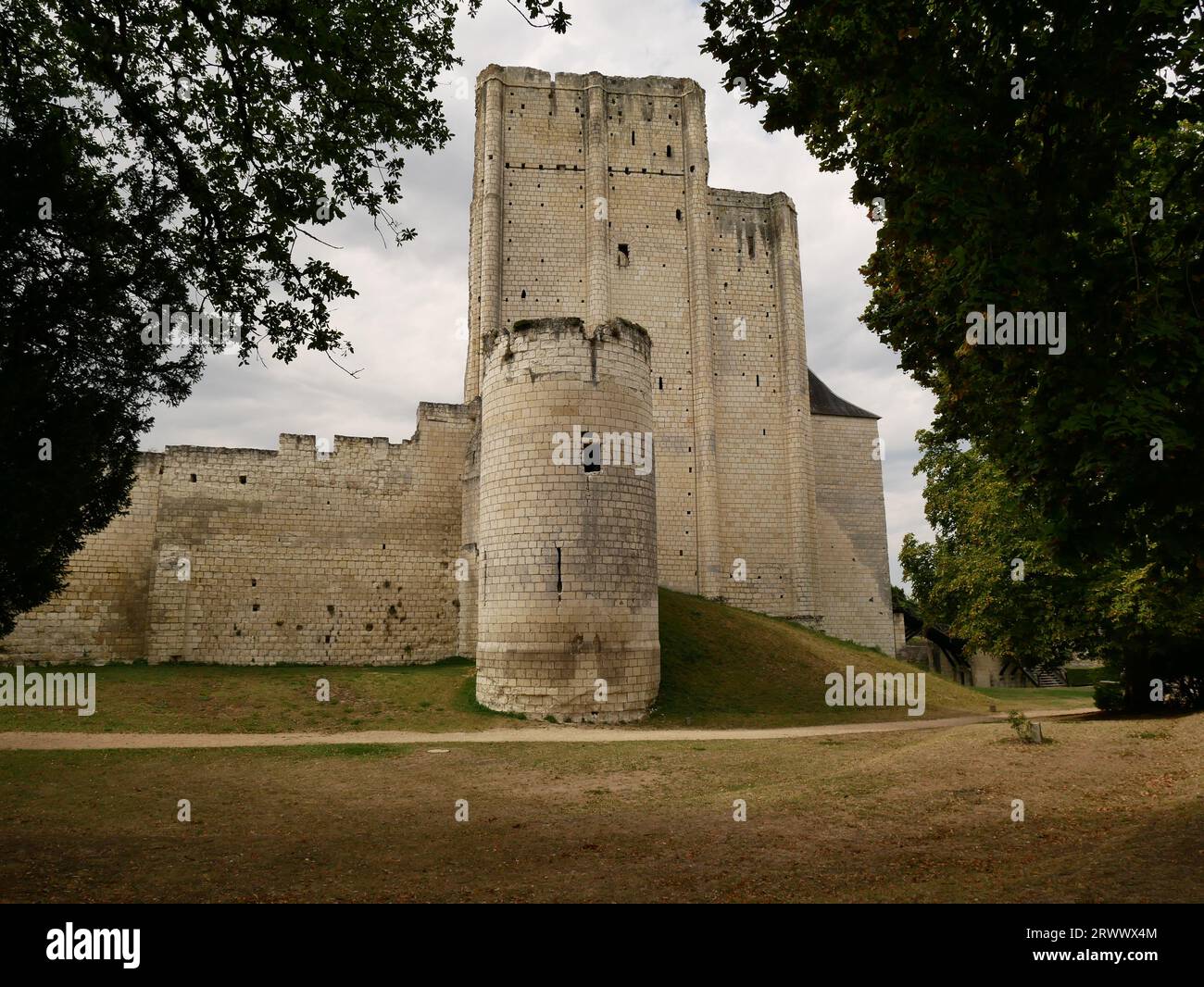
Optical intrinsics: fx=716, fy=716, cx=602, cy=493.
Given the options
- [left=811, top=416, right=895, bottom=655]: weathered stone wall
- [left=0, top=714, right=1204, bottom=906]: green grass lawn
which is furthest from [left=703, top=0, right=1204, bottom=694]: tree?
[left=811, top=416, right=895, bottom=655]: weathered stone wall

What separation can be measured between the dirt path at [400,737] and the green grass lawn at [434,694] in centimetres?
64

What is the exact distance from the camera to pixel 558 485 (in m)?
15.2

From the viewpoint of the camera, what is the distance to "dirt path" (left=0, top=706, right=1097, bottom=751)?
1180cm

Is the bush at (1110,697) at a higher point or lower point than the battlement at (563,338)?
lower

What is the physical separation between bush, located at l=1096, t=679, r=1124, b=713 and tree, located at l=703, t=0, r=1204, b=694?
11787mm

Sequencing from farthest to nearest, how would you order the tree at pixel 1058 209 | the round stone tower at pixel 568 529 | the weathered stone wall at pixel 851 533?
the weathered stone wall at pixel 851 533, the round stone tower at pixel 568 529, the tree at pixel 1058 209

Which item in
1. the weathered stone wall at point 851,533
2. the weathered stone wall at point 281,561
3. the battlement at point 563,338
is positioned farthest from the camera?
the weathered stone wall at point 851,533

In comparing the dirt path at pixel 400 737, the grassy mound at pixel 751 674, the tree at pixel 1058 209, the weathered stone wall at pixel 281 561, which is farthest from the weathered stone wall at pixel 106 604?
the tree at pixel 1058 209

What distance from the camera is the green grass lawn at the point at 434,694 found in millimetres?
14242

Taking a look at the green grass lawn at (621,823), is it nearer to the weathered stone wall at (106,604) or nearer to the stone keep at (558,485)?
the stone keep at (558,485)

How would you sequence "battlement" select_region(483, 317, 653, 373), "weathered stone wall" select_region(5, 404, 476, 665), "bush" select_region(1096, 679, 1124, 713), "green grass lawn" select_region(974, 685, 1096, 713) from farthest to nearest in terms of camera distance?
"green grass lawn" select_region(974, 685, 1096, 713), "weathered stone wall" select_region(5, 404, 476, 665), "bush" select_region(1096, 679, 1124, 713), "battlement" select_region(483, 317, 653, 373)

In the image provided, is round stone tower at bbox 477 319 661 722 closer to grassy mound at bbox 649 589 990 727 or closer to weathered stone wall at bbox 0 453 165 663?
grassy mound at bbox 649 589 990 727

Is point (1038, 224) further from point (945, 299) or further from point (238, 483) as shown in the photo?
point (238, 483)

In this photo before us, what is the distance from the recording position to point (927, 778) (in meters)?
8.71
